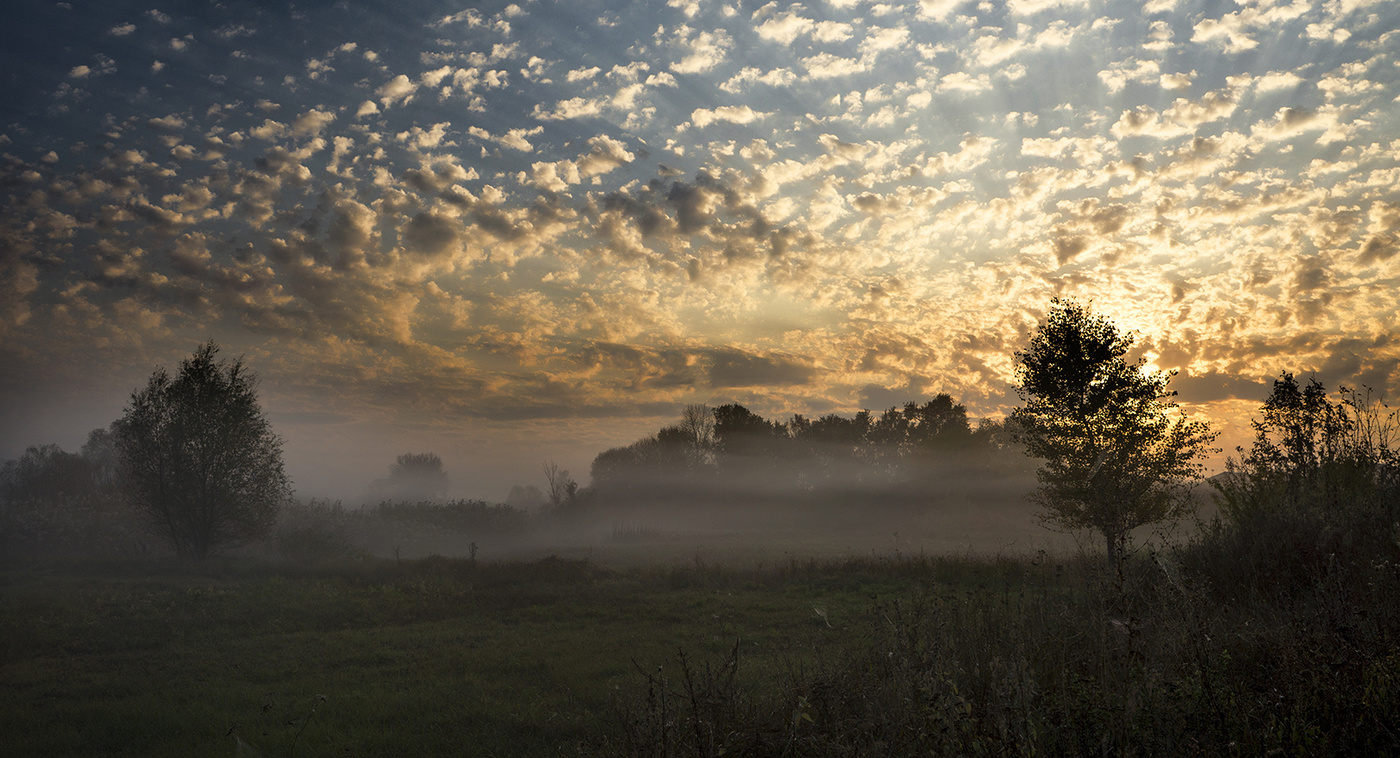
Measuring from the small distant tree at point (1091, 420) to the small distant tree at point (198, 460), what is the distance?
36917 mm

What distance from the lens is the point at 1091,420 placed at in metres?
22.9

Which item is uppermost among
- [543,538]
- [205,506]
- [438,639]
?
[205,506]

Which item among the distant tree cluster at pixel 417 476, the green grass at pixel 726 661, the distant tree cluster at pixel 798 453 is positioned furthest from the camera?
the distant tree cluster at pixel 417 476

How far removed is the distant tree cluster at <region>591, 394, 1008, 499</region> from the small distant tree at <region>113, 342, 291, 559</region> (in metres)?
45.3

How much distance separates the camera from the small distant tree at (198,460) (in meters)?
31.0

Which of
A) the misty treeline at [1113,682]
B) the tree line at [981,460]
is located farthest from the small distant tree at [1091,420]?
the misty treeline at [1113,682]

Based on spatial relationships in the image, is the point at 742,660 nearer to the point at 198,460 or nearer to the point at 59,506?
the point at 198,460

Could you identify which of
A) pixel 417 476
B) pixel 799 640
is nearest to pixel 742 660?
pixel 799 640

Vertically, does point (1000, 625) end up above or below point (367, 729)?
above

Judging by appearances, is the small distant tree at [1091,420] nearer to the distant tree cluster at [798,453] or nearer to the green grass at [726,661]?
the green grass at [726,661]

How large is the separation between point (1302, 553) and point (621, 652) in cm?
1177

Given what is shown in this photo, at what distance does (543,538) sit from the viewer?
67062 mm

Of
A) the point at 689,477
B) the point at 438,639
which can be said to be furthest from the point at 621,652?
the point at 689,477

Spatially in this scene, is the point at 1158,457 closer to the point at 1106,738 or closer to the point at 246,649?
the point at 1106,738
